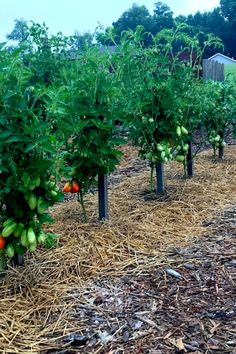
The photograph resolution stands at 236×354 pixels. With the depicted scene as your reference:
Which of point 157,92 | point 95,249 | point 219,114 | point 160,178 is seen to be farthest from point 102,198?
point 219,114

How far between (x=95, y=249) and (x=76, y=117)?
0.92 metres

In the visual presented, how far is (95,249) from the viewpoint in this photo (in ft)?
10.3

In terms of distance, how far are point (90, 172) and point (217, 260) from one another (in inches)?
44.9

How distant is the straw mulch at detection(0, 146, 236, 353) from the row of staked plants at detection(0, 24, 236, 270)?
21cm

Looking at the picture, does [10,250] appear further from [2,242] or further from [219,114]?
[219,114]

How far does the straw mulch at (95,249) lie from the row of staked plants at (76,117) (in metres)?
0.21

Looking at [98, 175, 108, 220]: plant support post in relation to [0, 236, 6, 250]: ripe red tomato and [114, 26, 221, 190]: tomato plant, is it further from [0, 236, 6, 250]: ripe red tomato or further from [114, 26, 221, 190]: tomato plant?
[0, 236, 6, 250]: ripe red tomato

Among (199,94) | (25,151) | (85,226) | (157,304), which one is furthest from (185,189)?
(25,151)

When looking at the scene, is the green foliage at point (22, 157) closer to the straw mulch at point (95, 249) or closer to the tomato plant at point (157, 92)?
the straw mulch at point (95, 249)

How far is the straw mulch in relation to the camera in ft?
7.48

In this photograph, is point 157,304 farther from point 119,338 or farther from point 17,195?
point 17,195

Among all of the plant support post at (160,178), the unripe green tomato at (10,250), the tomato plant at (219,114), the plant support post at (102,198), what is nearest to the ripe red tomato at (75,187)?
the plant support post at (102,198)

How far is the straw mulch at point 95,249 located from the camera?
89.8 inches

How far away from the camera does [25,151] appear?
2.28m
